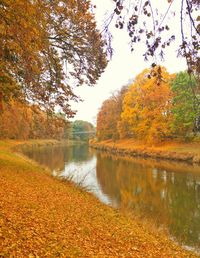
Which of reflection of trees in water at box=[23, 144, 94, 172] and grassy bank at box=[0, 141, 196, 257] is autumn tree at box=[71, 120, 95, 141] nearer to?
reflection of trees in water at box=[23, 144, 94, 172]

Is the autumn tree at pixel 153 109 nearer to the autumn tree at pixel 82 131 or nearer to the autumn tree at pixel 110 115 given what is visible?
the autumn tree at pixel 110 115

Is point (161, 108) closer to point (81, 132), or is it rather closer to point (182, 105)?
point (182, 105)

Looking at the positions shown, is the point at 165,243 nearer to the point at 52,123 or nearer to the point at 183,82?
the point at 52,123

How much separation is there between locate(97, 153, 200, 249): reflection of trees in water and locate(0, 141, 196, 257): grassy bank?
2.00 meters

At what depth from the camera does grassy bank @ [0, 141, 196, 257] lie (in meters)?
5.31

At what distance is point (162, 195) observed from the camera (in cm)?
1584

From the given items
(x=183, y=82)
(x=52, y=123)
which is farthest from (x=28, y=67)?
(x=183, y=82)

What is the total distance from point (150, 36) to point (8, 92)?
9.27m

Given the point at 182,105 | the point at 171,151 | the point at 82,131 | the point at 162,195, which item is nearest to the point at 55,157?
the point at 171,151

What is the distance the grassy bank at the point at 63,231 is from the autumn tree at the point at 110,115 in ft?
155

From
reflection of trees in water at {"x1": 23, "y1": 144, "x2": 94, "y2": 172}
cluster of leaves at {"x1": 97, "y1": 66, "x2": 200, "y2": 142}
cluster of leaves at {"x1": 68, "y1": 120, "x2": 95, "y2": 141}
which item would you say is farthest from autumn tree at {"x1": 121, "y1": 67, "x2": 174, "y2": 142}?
cluster of leaves at {"x1": 68, "y1": 120, "x2": 95, "y2": 141}

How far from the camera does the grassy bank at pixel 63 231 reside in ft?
17.4

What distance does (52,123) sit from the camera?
13.0 meters

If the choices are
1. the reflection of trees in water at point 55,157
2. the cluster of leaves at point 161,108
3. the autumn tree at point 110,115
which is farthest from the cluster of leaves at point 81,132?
the cluster of leaves at point 161,108
